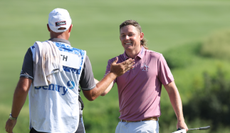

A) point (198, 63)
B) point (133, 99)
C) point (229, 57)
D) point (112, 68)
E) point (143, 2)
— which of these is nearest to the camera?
point (112, 68)

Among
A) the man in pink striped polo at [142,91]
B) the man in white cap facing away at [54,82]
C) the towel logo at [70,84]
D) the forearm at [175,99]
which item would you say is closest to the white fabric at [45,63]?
the man in white cap facing away at [54,82]

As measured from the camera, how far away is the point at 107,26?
816 inches

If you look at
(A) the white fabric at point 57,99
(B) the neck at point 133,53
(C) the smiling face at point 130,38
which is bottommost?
(A) the white fabric at point 57,99

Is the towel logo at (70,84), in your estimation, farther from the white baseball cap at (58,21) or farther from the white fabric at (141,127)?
the white fabric at (141,127)

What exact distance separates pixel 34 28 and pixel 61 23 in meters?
18.0

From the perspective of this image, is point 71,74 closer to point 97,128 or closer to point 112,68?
point 112,68

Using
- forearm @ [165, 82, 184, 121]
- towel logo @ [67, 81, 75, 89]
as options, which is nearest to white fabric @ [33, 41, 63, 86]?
towel logo @ [67, 81, 75, 89]

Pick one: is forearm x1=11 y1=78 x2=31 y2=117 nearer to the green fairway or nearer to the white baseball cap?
the white baseball cap

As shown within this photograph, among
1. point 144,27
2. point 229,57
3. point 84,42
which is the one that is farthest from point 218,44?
point 84,42

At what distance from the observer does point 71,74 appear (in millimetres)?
2820

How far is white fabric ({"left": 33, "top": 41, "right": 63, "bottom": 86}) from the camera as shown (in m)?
2.73

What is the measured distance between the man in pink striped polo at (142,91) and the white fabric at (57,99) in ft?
3.11

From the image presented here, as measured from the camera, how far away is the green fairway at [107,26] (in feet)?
51.2

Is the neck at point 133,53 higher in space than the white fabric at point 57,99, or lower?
higher
